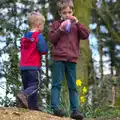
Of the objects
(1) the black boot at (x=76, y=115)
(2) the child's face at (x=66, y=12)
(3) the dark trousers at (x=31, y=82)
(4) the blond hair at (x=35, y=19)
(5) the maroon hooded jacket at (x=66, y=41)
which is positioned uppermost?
(2) the child's face at (x=66, y=12)

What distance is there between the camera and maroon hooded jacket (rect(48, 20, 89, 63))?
611 cm

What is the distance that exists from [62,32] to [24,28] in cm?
515

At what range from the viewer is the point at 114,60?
17984mm

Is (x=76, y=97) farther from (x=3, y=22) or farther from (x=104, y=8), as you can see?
(x=104, y=8)

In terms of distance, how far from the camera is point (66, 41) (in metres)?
6.17

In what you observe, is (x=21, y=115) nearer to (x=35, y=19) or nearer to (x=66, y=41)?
(x=66, y=41)

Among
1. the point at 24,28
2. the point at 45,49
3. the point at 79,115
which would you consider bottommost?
the point at 79,115

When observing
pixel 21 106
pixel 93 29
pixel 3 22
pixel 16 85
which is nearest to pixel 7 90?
pixel 16 85

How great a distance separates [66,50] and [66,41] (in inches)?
5.7

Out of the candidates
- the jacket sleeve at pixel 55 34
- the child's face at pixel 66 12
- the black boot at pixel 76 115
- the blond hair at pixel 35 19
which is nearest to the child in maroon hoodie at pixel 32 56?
the blond hair at pixel 35 19

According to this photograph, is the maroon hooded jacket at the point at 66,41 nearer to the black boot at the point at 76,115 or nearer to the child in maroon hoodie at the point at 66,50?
the child in maroon hoodie at the point at 66,50

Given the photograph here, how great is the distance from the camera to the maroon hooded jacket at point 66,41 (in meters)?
6.11

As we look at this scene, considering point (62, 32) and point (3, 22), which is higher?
point (3, 22)

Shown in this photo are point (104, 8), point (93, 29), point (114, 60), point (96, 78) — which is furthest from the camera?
point (114, 60)
